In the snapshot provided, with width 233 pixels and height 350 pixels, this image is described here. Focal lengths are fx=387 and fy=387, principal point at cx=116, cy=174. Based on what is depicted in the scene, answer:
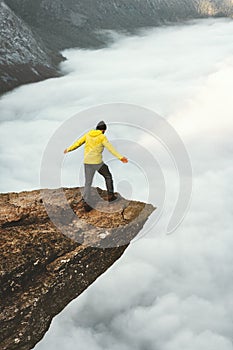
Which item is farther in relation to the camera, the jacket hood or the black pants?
the black pants

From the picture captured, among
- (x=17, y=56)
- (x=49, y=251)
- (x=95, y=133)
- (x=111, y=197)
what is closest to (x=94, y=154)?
(x=95, y=133)

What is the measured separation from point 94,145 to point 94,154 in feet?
1.34

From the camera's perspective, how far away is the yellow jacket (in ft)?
47.6

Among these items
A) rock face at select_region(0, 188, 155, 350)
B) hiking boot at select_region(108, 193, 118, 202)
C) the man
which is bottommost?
rock face at select_region(0, 188, 155, 350)

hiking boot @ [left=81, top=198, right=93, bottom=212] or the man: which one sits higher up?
the man

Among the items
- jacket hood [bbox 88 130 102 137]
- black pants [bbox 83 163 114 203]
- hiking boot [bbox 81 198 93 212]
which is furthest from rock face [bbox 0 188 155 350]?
jacket hood [bbox 88 130 102 137]

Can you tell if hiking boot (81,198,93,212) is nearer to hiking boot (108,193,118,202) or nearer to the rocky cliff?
hiking boot (108,193,118,202)

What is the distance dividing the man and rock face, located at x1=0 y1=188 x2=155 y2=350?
66 cm

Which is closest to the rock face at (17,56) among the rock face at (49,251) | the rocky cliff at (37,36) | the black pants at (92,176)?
the rocky cliff at (37,36)

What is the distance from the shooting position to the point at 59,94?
525 ft

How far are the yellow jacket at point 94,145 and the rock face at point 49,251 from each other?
1779mm

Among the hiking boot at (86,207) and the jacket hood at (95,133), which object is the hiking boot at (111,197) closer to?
the hiking boot at (86,207)

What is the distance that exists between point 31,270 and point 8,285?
0.90m

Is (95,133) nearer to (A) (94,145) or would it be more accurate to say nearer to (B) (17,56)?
(A) (94,145)
